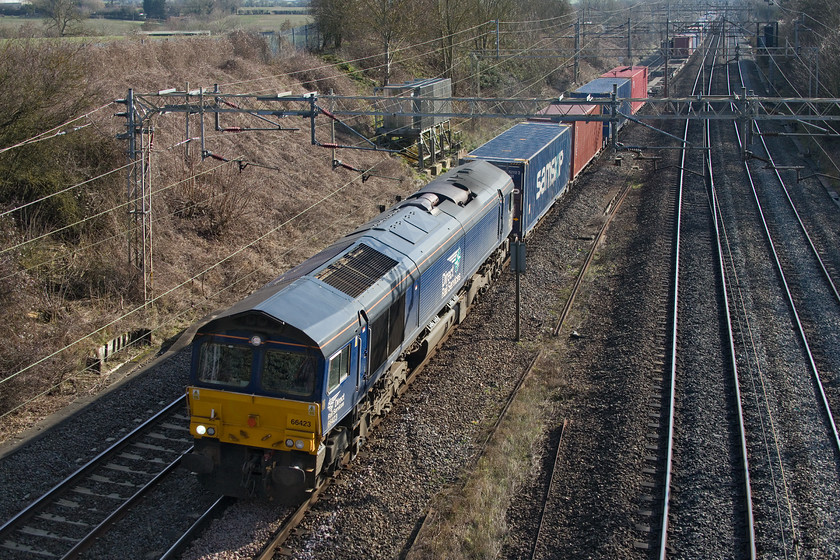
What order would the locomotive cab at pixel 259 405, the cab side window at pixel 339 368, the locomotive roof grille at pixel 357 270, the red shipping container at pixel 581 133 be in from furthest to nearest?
the red shipping container at pixel 581 133 < the locomotive roof grille at pixel 357 270 < the cab side window at pixel 339 368 < the locomotive cab at pixel 259 405

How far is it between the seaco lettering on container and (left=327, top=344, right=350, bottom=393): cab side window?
45.3ft

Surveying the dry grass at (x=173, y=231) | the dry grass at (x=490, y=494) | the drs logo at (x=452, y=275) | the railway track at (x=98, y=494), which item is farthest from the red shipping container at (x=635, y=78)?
the railway track at (x=98, y=494)

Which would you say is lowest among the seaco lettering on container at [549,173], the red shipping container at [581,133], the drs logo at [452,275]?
the drs logo at [452,275]

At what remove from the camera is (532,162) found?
2203 centimetres

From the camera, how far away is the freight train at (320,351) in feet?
33.8

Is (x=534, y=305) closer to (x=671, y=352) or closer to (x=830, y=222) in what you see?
(x=671, y=352)

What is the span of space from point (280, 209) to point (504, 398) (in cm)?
1427

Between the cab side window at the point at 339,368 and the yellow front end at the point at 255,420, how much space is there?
0.44 m

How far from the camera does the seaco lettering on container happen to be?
77.9 feet

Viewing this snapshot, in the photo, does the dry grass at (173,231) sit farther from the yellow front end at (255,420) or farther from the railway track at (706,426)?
the railway track at (706,426)

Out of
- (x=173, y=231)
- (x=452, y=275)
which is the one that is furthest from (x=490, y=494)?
(x=173, y=231)

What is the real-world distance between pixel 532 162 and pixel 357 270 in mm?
11051

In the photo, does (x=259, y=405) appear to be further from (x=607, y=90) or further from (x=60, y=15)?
(x=60, y=15)

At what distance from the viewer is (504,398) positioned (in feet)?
47.4
